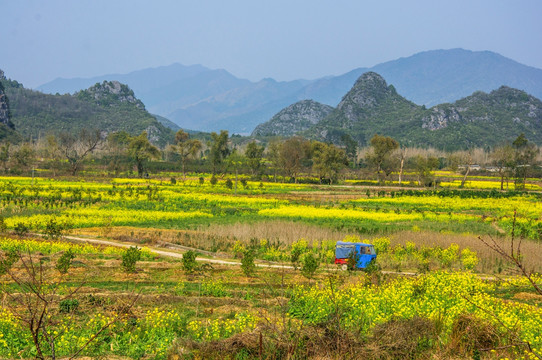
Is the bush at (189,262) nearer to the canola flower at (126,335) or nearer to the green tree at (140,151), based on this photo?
the canola flower at (126,335)

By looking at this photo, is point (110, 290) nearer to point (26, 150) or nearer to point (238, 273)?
point (238, 273)

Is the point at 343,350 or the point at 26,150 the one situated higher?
the point at 26,150

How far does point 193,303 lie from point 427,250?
594 inches

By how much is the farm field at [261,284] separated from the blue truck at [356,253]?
2.25 ft

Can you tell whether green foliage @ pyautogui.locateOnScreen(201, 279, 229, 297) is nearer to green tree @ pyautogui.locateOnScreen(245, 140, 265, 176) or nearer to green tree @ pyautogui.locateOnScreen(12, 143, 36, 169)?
green tree @ pyautogui.locateOnScreen(245, 140, 265, 176)

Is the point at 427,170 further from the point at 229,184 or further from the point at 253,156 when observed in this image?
the point at 229,184

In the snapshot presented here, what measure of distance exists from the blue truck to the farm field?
2.25 feet

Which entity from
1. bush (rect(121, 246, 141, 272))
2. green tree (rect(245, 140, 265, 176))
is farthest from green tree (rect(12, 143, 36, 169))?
bush (rect(121, 246, 141, 272))

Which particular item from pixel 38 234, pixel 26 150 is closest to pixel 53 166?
pixel 26 150

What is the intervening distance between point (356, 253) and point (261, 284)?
606 centimetres

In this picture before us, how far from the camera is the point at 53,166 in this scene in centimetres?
8431

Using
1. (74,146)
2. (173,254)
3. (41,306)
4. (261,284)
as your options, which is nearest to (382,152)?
(173,254)

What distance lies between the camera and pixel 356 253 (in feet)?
67.9

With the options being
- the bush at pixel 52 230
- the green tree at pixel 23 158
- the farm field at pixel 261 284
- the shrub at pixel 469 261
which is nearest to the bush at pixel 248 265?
the farm field at pixel 261 284
